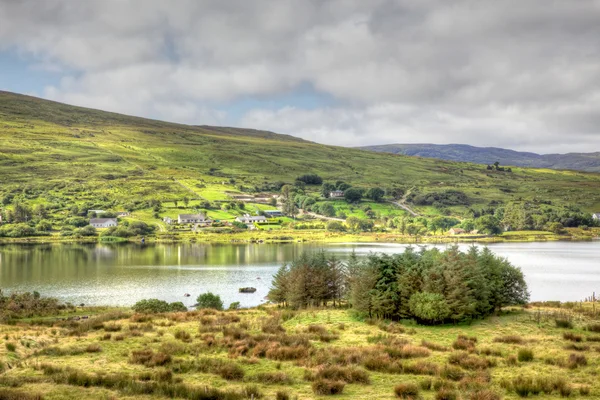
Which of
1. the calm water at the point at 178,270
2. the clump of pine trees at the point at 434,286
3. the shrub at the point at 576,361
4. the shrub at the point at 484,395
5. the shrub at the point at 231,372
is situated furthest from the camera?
the calm water at the point at 178,270

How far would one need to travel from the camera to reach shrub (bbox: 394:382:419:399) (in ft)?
50.7

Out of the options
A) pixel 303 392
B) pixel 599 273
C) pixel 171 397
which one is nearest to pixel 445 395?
pixel 303 392

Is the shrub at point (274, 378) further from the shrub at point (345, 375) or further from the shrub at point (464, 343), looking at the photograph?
the shrub at point (464, 343)

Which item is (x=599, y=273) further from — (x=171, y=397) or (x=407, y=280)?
(x=171, y=397)

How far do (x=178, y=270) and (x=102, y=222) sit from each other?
82.0 metres

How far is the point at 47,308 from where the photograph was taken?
146ft

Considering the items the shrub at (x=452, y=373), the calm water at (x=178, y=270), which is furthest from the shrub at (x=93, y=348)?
the calm water at (x=178, y=270)

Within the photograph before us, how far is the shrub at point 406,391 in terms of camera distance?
1546 cm

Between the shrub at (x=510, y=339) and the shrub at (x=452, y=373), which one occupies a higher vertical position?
the shrub at (x=452, y=373)

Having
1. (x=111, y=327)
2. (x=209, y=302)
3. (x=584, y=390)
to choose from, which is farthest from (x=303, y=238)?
(x=584, y=390)

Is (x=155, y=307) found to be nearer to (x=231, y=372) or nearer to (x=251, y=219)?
(x=231, y=372)

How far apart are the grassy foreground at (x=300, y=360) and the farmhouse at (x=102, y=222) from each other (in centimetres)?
13032

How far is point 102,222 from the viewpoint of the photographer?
155750mm

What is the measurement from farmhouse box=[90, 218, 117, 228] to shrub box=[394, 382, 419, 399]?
150 meters
